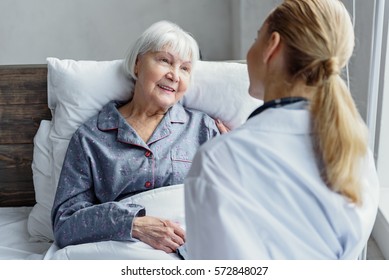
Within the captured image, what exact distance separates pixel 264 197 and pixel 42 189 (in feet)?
3.60

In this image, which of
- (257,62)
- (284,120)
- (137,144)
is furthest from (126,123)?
(284,120)

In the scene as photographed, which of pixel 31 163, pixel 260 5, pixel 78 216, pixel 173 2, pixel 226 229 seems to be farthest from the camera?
pixel 173 2

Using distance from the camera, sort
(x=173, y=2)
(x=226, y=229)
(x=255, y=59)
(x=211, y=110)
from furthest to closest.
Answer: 1. (x=173, y=2)
2. (x=211, y=110)
3. (x=255, y=59)
4. (x=226, y=229)

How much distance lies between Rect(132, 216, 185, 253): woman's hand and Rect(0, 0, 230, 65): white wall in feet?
5.09

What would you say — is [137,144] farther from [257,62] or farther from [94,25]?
[94,25]

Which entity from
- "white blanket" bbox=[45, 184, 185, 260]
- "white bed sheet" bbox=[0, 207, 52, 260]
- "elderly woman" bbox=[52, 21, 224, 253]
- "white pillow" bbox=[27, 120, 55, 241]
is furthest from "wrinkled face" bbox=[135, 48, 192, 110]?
"white bed sheet" bbox=[0, 207, 52, 260]

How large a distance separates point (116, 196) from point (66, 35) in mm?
1513

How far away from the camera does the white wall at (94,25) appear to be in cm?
276

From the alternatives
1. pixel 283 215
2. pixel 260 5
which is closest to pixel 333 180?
pixel 283 215

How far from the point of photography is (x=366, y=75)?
1805 mm

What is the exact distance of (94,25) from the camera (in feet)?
9.14

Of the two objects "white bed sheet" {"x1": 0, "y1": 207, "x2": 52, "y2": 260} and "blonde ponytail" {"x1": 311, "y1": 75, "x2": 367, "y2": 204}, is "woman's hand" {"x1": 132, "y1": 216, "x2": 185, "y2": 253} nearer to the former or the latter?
"white bed sheet" {"x1": 0, "y1": 207, "x2": 52, "y2": 260}

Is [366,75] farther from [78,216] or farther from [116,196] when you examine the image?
[78,216]

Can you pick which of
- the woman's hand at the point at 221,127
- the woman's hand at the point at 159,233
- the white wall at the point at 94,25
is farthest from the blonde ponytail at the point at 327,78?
the white wall at the point at 94,25
